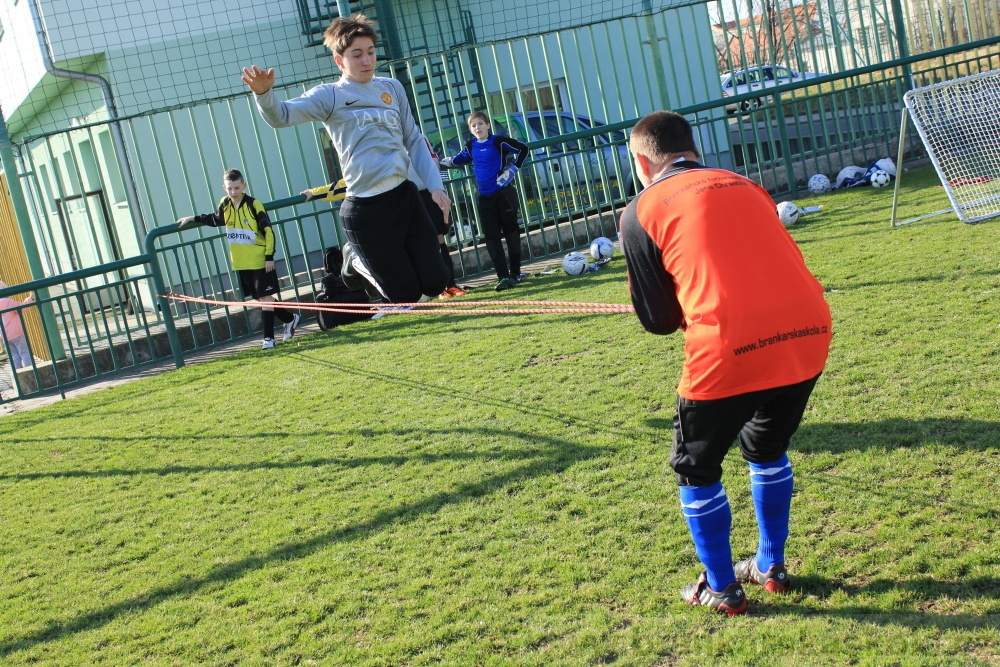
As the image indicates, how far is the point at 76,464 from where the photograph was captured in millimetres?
6480

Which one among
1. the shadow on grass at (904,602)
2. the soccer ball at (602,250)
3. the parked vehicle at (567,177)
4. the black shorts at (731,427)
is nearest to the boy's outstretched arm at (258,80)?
the black shorts at (731,427)

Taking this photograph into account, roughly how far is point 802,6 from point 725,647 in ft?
41.5

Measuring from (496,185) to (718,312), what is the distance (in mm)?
7870

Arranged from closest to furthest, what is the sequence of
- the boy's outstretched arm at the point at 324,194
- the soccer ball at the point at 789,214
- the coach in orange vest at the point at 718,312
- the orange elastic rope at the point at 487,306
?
the coach in orange vest at the point at 718,312, the orange elastic rope at the point at 487,306, the boy's outstretched arm at the point at 324,194, the soccer ball at the point at 789,214

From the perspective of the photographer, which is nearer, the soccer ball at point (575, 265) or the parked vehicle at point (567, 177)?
the soccer ball at point (575, 265)

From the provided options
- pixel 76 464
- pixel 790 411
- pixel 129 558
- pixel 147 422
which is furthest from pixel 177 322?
pixel 790 411

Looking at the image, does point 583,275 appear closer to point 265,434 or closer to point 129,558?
point 265,434

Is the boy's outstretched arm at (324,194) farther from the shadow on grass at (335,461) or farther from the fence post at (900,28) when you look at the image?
the fence post at (900,28)

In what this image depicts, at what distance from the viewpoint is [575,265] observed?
406 inches

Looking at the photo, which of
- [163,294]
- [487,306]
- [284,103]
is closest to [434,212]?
[284,103]

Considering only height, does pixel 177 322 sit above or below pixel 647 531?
above

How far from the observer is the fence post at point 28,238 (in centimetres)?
986

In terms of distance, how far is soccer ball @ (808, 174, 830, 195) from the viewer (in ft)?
41.2

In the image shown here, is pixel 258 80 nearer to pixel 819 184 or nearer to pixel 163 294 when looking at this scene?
pixel 163 294
